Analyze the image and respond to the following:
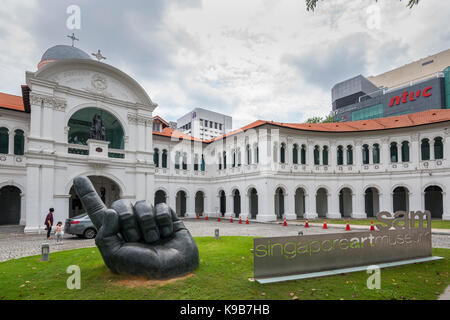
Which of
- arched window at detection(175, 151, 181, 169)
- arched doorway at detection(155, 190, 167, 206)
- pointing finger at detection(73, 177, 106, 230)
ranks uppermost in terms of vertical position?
arched window at detection(175, 151, 181, 169)

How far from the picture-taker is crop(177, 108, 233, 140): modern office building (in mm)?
81250

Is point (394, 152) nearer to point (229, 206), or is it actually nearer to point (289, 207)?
point (289, 207)

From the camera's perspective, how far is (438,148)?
966 inches

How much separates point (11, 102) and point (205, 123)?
6155cm

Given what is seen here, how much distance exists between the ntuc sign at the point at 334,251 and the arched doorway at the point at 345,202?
21.0 m

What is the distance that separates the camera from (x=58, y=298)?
18.8ft

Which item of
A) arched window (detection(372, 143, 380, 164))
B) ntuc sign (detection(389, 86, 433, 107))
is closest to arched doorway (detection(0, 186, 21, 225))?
arched window (detection(372, 143, 380, 164))

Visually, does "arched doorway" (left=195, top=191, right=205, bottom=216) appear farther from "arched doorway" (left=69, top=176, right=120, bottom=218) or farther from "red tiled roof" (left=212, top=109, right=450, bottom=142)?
"arched doorway" (left=69, top=176, right=120, bottom=218)

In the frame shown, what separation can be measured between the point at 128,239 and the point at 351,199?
90.3 feet

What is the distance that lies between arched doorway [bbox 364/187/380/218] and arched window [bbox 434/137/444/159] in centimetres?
655

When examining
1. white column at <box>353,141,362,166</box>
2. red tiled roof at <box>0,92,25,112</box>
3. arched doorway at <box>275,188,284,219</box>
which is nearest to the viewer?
red tiled roof at <box>0,92,25,112</box>

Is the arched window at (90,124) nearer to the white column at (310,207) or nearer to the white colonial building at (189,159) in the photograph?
the white colonial building at (189,159)

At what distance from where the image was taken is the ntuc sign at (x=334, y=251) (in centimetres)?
695
